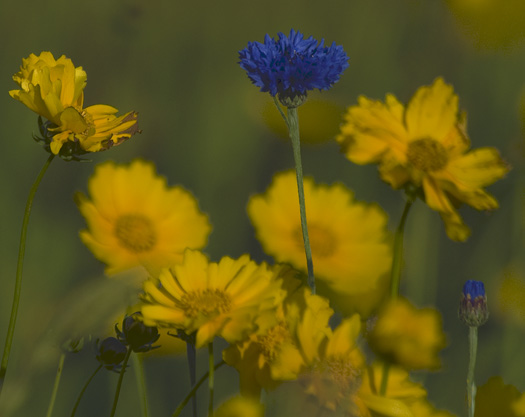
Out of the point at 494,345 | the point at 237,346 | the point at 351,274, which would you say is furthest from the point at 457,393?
the point at 237,346

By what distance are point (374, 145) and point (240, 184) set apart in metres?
0.40

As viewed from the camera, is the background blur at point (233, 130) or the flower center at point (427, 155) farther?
the background blur at point (233, 130)

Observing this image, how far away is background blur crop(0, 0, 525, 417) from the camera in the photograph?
723 millimetres

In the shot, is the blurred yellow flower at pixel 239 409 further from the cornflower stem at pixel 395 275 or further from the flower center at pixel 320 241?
the flower center at pixel 320 241

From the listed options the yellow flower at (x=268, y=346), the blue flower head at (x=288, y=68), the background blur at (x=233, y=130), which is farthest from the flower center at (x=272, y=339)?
the background blur at (x=233, y=130)

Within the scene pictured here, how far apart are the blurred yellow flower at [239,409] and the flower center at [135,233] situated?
130 mm

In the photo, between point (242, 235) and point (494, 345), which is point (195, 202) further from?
point (494, 345)

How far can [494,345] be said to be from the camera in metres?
0.82

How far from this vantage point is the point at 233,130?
81 cm

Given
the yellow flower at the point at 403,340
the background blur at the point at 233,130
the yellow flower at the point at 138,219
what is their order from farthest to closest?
the background blur at the point at 233,130
the yellow flower at the point at 138,219
the yellow flower at the point at 403,340

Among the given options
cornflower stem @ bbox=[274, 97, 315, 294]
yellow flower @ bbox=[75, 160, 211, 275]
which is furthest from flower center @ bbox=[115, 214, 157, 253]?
cornflower stem @ bbox=[274, 97, 315, 294]

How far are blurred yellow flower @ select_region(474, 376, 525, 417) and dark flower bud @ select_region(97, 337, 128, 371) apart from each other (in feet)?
0.56

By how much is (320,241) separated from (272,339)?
0.13 metres

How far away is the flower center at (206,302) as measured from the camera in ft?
1.14
